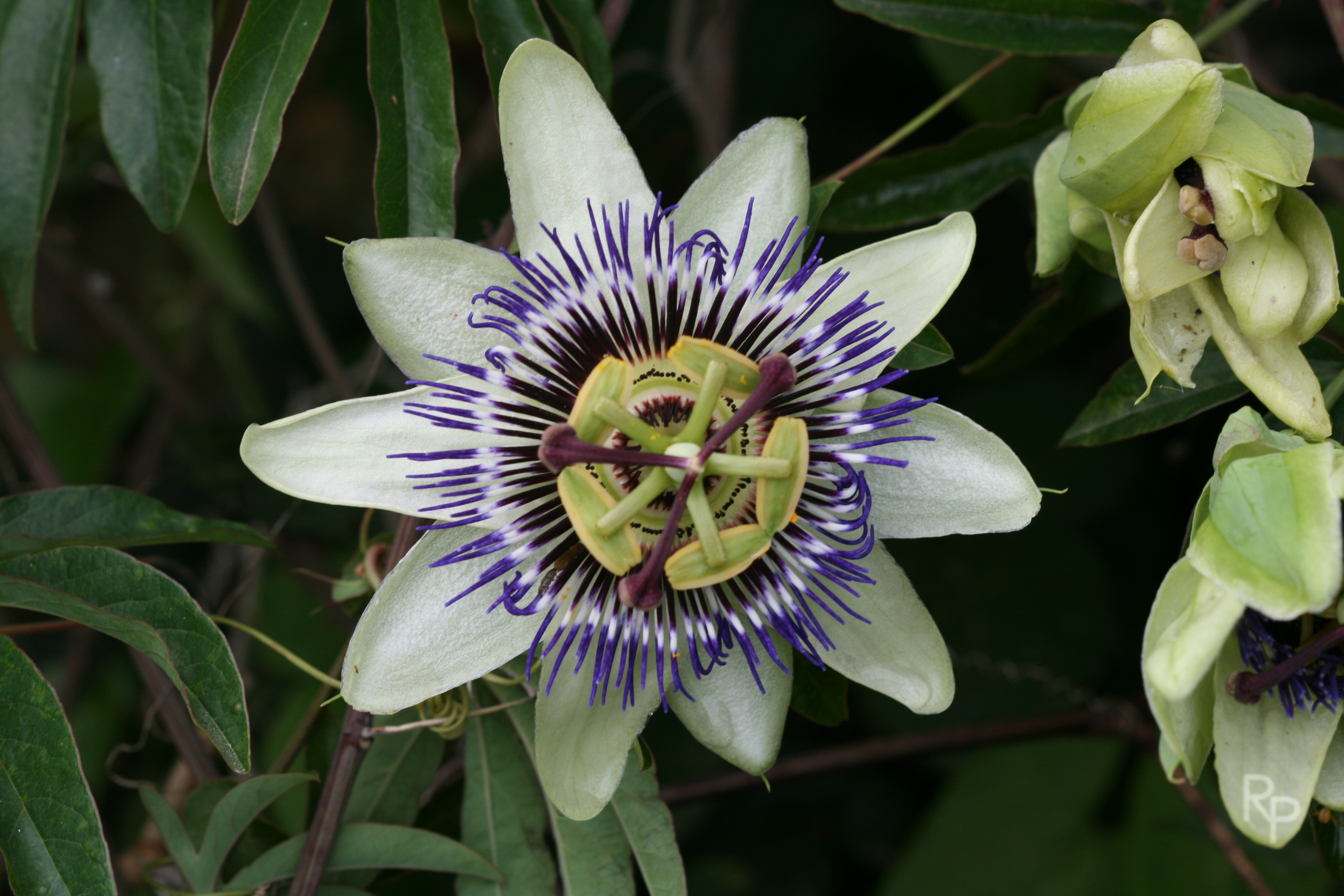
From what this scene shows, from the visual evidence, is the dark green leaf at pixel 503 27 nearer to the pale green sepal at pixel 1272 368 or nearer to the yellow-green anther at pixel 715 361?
the yellow-green anther at pixel 715 361

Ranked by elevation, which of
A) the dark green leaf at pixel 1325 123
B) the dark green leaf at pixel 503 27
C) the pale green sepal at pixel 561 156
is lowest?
the dark green leaf at pixel 1325 123

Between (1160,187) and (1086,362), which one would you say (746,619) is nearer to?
(1160,187)

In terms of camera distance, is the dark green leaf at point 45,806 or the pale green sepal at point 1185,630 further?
the dark green leaf at point 45,806

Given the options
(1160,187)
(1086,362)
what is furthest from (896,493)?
(1086,362)

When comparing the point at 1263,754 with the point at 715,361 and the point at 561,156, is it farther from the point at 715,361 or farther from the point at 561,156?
the point at 561,156

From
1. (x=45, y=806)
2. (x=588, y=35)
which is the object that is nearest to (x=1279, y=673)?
(x=588, y=35)

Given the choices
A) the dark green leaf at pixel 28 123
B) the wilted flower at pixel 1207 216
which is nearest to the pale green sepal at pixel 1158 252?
the wilted flower at pixel 1207 216
